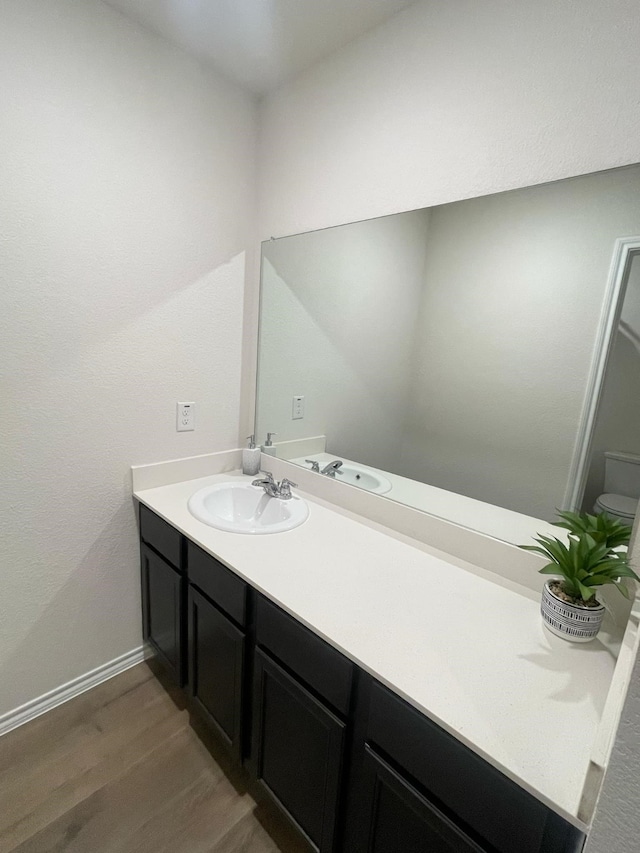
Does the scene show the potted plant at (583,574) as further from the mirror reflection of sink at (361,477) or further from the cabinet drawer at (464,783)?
the mirror reflection of sink at (361,477)

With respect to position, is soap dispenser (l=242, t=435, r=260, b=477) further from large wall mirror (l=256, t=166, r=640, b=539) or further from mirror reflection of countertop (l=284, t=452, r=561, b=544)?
mirror reflection of countertop (l=284, t=452, r=561, b=544)

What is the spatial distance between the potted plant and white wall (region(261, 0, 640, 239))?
856 mm

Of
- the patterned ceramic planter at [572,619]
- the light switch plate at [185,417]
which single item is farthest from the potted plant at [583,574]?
the light switch plate at [185,417]

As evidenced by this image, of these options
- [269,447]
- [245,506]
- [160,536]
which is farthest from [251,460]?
[160,536]

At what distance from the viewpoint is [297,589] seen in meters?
1.03

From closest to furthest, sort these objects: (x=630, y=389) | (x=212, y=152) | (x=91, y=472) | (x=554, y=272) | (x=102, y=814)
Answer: (x=630, y=389), (x=554, y=272), (x=102, y=814), (x=91, y=472), (x=212, y=152)

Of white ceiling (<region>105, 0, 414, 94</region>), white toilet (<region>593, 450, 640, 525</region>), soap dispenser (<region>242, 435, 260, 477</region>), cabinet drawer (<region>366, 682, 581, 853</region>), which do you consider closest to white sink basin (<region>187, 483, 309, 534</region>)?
soap dispenser (<region>242, 435, 260, 477</region>)

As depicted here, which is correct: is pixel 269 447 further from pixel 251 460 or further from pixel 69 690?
pixel 69 690

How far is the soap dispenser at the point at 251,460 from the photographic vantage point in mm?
1845

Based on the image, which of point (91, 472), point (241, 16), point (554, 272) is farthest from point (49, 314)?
point (554, 272)

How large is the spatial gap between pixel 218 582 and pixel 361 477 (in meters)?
0.66

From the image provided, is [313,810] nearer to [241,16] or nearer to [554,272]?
[554,272]

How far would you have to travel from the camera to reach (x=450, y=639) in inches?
35.2

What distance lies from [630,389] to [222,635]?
131 cm
